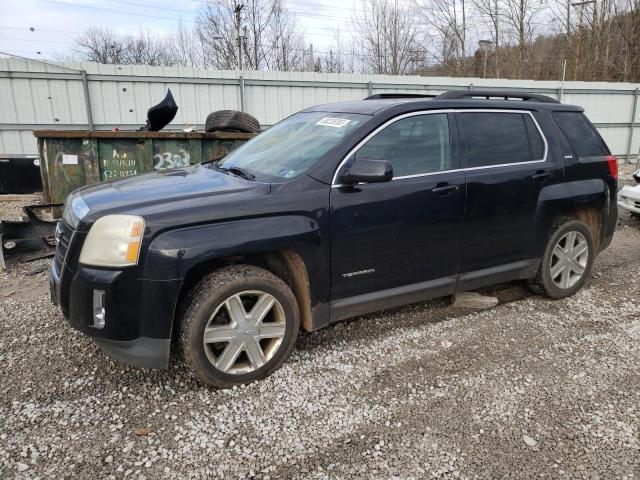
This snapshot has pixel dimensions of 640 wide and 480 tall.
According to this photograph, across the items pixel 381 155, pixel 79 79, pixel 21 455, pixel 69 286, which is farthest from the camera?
pixel 79 79

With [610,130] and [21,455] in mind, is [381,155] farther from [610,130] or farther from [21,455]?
[610,130]

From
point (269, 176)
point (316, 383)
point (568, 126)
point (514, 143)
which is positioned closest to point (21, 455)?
point (316, 383)

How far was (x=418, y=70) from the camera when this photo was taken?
89.3ft

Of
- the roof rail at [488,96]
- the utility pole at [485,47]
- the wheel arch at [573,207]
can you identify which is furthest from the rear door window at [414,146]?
the utility pole at [485,47]

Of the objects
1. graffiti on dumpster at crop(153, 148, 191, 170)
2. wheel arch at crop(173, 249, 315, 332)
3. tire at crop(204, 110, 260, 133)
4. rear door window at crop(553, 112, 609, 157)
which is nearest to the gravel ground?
wheel arch at crop(173, 249, 315, 332)

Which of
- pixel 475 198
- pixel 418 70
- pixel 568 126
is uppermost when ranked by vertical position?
pixel 418 70

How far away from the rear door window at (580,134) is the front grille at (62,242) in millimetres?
4070

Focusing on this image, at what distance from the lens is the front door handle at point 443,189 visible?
3.42 meters

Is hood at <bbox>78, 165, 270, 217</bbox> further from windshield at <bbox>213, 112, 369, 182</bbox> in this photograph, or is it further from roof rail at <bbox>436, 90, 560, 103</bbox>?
roof rail at <bbox>436, 90, 560, 103</bbox>

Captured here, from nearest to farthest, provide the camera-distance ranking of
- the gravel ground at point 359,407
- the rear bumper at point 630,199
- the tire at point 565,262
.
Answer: the gravel ground at point 359,407
the tire at point 565,262
the rear bumper at point 630,199

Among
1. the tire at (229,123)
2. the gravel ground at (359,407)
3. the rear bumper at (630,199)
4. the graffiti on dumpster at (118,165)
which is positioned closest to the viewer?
the gravel ground at (359,407)

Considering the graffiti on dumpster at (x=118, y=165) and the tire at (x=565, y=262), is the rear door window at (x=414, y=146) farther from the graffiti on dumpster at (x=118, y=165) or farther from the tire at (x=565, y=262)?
the graffiti on dumpster at (x=118, y=165)

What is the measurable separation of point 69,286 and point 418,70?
90.4 feet

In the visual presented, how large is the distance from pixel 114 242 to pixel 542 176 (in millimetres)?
3395
